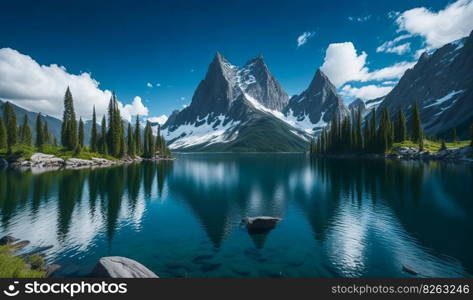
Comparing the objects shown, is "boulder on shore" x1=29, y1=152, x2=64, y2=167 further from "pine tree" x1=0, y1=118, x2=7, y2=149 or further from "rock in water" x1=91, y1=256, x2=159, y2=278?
"rock in water" x1=91, y1=256, x2=159, y2=278

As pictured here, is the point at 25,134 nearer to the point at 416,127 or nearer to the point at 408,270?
the point at 408,270

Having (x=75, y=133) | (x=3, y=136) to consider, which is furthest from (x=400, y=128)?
(x=3, y=136)

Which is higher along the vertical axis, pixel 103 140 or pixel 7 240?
pixel 103 140

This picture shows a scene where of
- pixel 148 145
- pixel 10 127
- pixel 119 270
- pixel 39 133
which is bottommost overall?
pixel 119 270

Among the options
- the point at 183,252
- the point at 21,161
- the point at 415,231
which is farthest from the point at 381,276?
the point at 21,161

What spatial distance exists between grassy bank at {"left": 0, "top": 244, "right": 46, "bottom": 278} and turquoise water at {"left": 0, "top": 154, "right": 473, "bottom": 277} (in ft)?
4.83

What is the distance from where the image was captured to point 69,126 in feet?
420

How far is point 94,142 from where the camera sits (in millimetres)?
141125

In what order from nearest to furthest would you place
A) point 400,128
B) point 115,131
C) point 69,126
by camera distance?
1. point 69,126
2. point 115,131
3. point 400,128

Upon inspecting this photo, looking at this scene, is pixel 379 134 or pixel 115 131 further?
pixel 379 134

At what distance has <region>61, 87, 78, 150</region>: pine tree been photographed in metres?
125

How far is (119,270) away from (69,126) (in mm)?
138408

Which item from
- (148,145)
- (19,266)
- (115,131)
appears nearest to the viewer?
(19,266)

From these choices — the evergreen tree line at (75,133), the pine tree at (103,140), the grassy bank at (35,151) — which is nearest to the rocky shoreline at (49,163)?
the grassy bank at (35,151)
